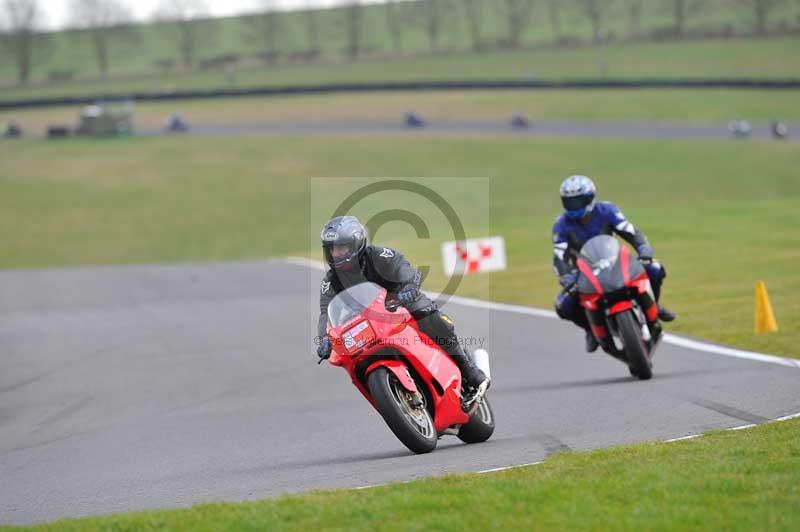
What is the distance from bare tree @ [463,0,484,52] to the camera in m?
101

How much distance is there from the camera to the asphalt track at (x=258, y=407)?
7816mm

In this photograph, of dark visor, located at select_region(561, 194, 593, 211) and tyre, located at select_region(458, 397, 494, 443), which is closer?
tyre, located at select_region(458, 397, 494, 443)

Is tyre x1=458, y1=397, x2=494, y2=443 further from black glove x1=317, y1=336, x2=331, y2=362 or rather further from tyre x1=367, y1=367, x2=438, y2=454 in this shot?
black glove x1=317, y1=336, x2=331, y2=362

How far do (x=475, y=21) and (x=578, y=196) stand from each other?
112 m

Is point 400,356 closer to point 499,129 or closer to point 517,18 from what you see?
point 499,129

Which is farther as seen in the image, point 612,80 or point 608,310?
point 612,80

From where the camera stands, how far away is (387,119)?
61406mm

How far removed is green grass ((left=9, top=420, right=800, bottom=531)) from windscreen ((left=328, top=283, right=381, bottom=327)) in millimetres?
1562

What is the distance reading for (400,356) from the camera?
26.7 ft

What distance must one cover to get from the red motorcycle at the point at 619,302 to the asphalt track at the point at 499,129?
125ft

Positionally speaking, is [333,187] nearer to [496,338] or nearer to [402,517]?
[496,338]

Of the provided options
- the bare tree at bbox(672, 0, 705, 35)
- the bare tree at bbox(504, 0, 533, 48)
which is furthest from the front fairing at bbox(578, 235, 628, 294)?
the bare tree at bbox(504, 0, 533, 48)

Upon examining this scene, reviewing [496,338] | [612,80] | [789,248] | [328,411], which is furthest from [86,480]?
[612,80]

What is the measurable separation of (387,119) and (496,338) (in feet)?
155
